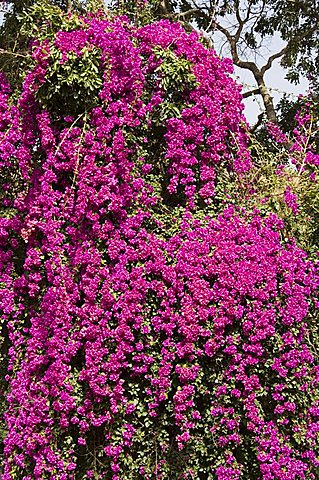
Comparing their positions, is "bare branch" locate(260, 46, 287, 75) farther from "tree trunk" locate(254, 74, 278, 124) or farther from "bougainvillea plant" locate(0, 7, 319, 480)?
"bougainvillea plant" locate(0, 7, 319, 480)

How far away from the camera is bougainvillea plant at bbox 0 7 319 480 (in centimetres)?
351

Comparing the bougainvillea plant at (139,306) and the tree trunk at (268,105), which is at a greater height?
the tree trunk at (268,105)

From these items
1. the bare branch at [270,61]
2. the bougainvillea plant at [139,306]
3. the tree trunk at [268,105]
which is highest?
the bare branch at [270,61]

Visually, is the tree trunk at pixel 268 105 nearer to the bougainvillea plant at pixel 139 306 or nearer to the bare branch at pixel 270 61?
the bare branch at pixel 270 61

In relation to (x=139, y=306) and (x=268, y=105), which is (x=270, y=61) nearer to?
(x=268, y=105)

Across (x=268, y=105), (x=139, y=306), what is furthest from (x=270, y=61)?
(x=139, y=306)

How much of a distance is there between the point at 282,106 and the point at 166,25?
480 cm

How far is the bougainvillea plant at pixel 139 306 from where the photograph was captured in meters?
3.51

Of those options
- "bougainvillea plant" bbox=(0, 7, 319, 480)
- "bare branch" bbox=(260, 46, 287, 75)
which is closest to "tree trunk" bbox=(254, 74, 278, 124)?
"bare branch" bbox=(260, 46, 287, 75)

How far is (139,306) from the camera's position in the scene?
11.6 ft

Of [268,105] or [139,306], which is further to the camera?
[268,105]

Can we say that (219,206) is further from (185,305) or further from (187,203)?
(185,305)

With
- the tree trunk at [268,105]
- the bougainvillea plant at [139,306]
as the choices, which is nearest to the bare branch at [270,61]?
the tree trunk at [268,105]

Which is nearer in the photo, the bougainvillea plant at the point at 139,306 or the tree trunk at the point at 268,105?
the bougainvillea plant at the point at 139,306
